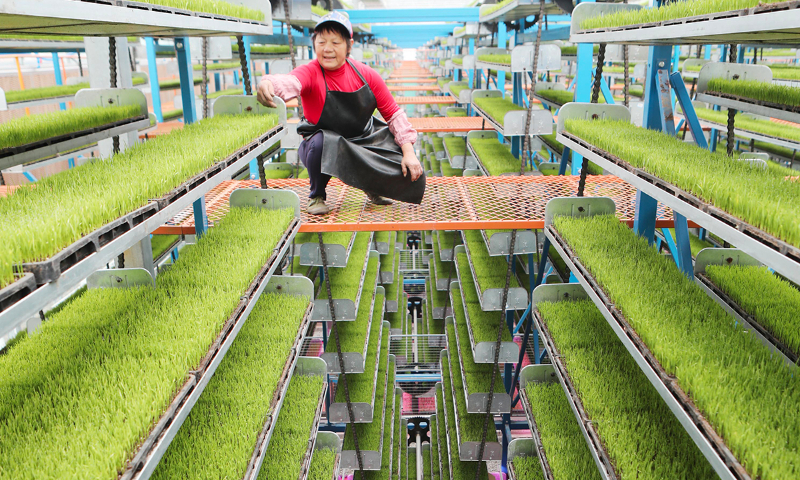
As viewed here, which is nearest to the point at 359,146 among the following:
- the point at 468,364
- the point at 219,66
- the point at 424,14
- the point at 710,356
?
the point at 710,356

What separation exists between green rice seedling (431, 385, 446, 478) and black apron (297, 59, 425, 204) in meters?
2.09

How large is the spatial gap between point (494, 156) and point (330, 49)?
123 inches

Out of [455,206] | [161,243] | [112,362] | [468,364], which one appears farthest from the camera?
[161,243]

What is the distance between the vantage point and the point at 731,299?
5.94ft

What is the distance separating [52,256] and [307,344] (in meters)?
4.01

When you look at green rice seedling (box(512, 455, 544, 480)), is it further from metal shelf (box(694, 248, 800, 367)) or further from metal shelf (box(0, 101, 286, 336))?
metal shelf (box(0, 101, 286, 336))

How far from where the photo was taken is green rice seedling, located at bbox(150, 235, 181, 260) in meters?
3.84

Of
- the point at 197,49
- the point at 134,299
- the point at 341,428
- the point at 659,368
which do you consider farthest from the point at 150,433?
the point at 197,49

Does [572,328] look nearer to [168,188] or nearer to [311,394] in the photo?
[311,394]

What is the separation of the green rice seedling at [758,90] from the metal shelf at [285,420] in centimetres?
202

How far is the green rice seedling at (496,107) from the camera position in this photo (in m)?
3.95

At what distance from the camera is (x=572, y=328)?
1.96 m

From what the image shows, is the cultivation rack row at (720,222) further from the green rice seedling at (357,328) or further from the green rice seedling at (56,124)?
the green rice seedling at (357,328)

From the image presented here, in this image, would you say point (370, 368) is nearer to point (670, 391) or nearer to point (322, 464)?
point (322, 464)
